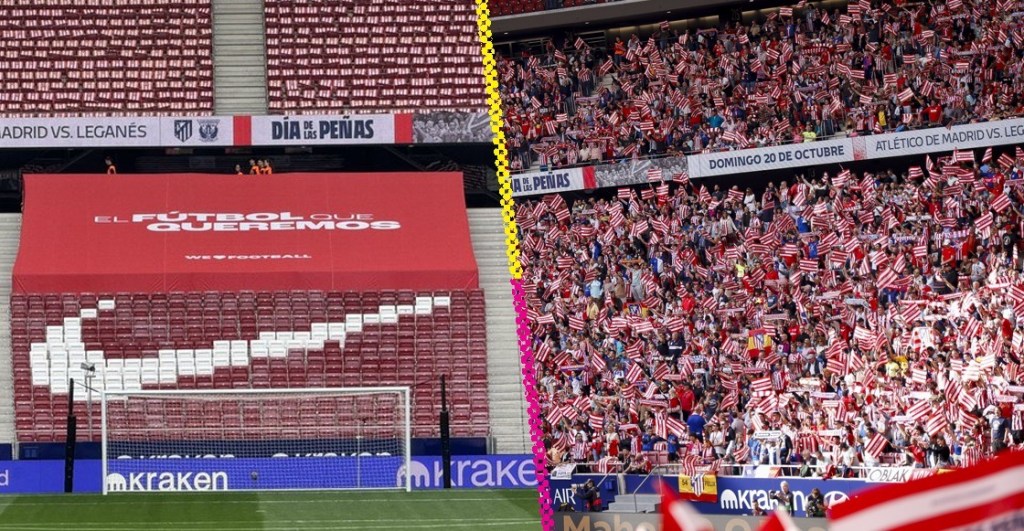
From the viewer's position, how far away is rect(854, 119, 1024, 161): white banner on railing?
1369 inches

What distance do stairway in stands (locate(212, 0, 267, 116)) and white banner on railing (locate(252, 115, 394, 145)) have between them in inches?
68.7

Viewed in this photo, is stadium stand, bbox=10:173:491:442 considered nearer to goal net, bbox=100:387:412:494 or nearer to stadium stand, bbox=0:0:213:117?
goal net, bbox=100:387:412:494

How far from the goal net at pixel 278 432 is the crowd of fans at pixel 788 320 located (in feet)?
11.0

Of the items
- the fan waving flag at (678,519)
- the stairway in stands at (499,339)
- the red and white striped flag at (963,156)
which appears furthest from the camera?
the red and white striped flag at (963,156)

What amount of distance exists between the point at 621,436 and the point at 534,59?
703 inches

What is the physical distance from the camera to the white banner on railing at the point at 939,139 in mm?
34781

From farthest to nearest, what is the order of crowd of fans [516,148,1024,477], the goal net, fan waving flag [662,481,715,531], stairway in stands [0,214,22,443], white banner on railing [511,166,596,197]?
white banner on railing [511,166,596,197] → stairway in stands [0,214,22,443] → the goal net → crowd of fans [516,148,1024,477] → fan waving flag [662,481,715,531]

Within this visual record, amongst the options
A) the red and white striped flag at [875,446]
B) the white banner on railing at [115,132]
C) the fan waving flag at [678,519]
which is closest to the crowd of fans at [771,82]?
the white banner on railing at [115,132]

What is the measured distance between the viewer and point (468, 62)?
40312 millimetres

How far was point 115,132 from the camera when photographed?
36.7 m

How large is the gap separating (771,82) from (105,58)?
17717 millimetres

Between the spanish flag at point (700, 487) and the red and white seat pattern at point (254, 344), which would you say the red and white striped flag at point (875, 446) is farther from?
the red and white seat pattern at point (254, 344)

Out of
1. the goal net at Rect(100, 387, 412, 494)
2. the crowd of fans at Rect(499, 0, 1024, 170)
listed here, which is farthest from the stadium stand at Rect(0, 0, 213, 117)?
the goal net at Rect(100, 387, 412, 494)

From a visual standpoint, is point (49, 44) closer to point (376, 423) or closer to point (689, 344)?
point (376, 423)
